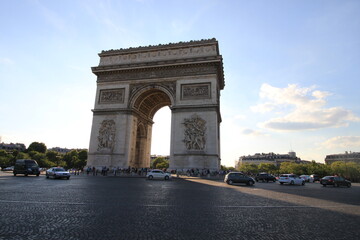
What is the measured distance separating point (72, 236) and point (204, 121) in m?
23.0

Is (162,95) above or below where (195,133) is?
above

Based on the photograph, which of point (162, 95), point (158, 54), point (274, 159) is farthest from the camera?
point (274, 159)

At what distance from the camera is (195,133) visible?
84.9ft

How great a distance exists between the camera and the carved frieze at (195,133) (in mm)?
25531

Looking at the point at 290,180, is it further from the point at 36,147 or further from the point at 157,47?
the point at 36,147

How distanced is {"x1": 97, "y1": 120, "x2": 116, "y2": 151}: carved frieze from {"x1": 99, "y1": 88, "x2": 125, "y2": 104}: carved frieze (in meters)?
2.95

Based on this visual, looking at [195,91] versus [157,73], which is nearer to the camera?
[195,91]

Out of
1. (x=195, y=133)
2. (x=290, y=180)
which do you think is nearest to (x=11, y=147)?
(x=195, y=133)


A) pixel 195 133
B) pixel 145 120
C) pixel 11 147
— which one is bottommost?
pixel 195 133

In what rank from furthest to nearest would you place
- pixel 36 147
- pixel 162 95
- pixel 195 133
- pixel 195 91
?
1. pixel 36 147
2. pixel 162 95
3. pixel 195 91
4. pixel 195 133

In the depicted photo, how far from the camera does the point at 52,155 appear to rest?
2987 inches

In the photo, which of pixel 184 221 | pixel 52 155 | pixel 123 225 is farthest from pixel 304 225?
pixel 52 155

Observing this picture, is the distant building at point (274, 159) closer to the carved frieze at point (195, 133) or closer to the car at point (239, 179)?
the carved frieze at point (195, 133)

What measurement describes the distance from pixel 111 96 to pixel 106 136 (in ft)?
18.1
